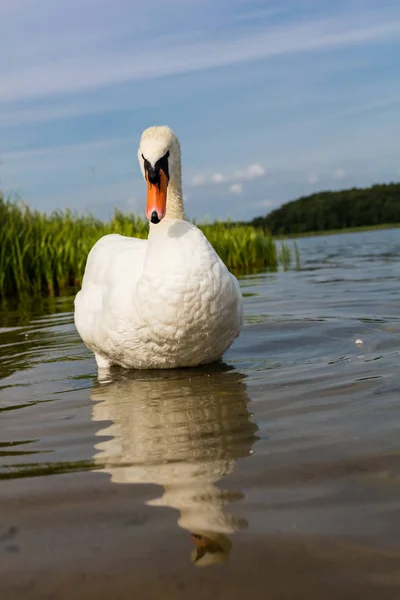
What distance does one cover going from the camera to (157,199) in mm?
4902

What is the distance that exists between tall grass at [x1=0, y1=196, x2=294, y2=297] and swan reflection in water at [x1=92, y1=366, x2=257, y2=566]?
34.9 ft

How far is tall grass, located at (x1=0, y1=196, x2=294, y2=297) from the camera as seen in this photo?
50.7ft

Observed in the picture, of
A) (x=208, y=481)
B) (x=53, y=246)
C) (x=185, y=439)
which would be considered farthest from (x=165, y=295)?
(x=53, y=246)

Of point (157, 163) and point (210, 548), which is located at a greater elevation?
point (157, 163)

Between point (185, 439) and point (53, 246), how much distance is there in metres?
12.9

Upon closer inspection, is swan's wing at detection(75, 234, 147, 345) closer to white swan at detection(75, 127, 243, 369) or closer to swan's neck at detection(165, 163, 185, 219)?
white swan at detection(75, 127, 243, 369)

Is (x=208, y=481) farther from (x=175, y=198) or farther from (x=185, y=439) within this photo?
(x=175, y=198)

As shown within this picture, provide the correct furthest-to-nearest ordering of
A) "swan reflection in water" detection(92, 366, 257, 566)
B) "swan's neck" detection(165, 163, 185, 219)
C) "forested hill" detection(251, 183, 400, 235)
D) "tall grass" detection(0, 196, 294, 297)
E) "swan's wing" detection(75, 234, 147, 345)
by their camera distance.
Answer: "forested hill" detection(251, 183, 400, 235)
"tall grass" detection(0, 196, 294, 297)
"swan's neck" detection(165, 163, 185, 219)
"swan's wing" detection(75, 234, 147, 345)
"swan reflection in water" detection(92, 366, 257, 566)

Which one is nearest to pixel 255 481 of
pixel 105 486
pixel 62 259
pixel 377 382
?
pixel 105 486

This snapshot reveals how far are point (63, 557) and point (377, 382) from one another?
2391 mm

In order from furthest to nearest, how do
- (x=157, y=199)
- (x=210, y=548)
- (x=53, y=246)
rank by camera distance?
(x=53, y=246) < (x=157, y=199) < (x=210, y=548)

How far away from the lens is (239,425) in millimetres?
3529

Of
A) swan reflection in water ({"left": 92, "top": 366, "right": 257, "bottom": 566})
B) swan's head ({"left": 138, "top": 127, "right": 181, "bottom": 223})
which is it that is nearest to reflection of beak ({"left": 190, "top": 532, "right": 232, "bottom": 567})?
swan reflection in water ({"left": 92, "top": 366, "right": 257, "bottom": 566})

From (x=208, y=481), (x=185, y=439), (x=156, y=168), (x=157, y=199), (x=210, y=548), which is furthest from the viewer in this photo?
(x=156, y=168)
